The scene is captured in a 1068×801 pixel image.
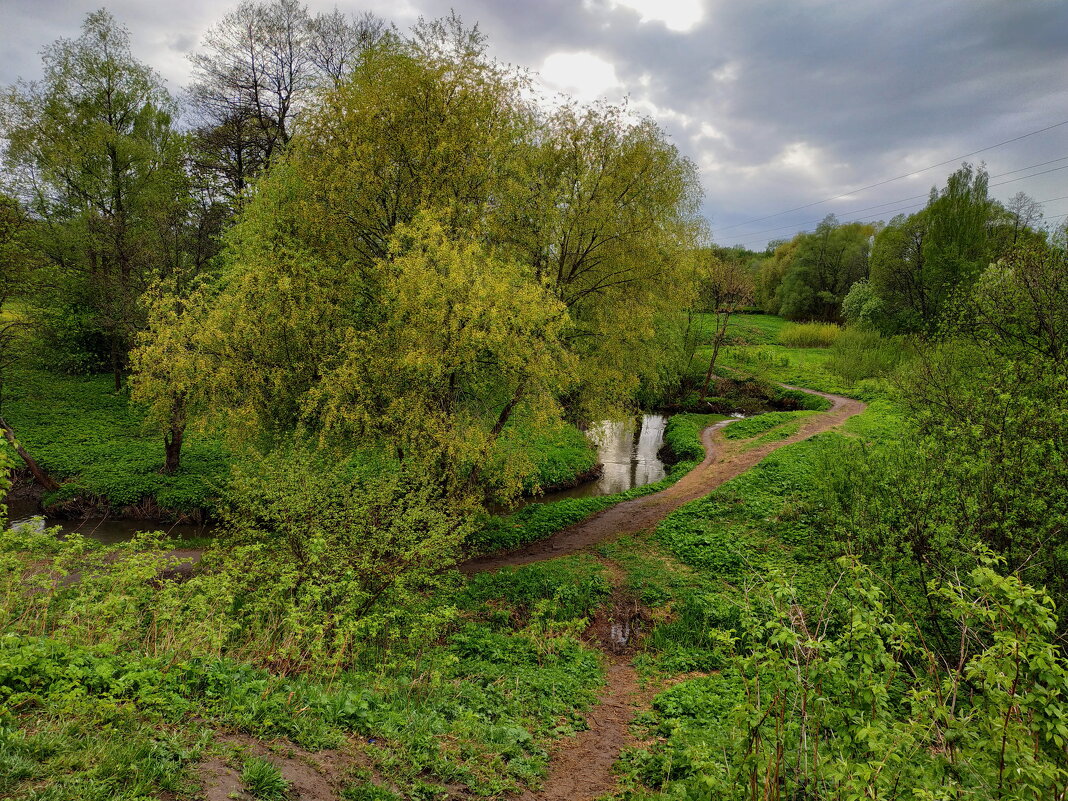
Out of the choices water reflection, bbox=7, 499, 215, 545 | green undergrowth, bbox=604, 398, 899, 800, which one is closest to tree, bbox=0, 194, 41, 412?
water reflection, bbox=7, 499, 215, 545

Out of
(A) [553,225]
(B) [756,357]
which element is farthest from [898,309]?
(A) [553,225]

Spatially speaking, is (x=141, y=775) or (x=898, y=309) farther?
(x=898, y=309)

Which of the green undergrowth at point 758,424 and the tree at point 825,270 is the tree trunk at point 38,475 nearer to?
the green undergrowth at point 758,424

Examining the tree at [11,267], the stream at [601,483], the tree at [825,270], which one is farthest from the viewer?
the tree at [825,270]

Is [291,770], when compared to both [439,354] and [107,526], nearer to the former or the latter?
[439,354]

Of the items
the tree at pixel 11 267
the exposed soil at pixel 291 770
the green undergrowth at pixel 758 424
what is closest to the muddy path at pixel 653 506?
the green undergrowth at pixel 758 424

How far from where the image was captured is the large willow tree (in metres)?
13.0

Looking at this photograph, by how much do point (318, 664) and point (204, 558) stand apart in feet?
15.7

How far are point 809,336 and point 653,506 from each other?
47.3 m

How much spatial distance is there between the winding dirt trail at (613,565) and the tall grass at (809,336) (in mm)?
21197

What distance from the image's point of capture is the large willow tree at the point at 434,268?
1298 cm

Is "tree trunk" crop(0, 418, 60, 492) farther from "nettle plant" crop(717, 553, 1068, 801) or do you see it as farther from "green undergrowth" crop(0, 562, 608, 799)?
"nettle plant" crop(717, 553, 1068, 801)

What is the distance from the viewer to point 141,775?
405 centimetres

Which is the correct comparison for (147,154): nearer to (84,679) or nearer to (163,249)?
(163,249)
